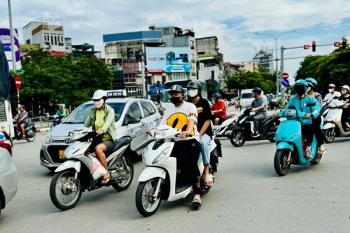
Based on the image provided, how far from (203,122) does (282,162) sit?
2.06 m

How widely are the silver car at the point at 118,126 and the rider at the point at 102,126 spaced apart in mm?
2029

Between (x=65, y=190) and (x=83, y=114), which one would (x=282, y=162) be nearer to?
(x=65, y=190)

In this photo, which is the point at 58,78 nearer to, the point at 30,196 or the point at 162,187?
the point at 30,196

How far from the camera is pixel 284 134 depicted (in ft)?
23.8

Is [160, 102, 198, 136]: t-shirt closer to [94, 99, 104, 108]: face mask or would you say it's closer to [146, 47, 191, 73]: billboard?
[94, 99, 104, 108]: face mask

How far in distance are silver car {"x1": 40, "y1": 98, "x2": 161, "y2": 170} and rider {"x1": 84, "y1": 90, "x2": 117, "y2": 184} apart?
203cm

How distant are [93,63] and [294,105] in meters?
38.8

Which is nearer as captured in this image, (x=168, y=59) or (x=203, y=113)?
(x=203, y=113)

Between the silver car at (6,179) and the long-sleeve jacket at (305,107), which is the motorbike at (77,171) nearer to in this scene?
the silver car at (6,179)

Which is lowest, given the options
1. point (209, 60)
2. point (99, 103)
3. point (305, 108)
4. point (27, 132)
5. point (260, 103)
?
point (27, 132)

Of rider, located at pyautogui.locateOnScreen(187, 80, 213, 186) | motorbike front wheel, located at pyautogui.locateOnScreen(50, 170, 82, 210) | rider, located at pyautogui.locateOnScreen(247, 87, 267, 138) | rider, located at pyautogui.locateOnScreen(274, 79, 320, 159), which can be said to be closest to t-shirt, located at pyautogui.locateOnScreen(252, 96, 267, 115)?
rider, located at pyautogui.locateOnScreen(247, 87, 267, 138)

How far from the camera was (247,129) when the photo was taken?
11672 mm

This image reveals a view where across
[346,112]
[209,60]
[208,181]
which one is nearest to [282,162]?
[208,181]

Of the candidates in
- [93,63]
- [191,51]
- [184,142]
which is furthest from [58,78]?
[191,51]
